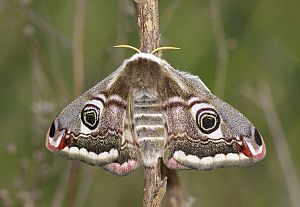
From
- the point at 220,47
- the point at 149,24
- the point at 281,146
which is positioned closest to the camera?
the point at 149,24

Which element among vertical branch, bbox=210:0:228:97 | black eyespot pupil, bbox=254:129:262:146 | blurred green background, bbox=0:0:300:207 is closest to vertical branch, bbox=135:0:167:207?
black eyespot pupil, bbox=254:129:262:146

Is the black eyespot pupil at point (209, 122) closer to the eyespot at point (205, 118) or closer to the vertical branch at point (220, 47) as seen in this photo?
the eyespot at point (205, 118)

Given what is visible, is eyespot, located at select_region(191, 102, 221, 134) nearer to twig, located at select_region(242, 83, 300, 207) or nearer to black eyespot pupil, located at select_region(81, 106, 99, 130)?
black eyespot pupil, located at select_region(81, 106, 99, 130)

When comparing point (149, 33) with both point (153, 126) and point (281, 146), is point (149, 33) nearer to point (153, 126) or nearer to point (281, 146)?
point (153, 126)

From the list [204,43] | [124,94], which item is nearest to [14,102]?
[204,43]

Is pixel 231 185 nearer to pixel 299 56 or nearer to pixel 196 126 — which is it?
pixel 299 56

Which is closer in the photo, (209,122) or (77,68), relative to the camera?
(209,122)

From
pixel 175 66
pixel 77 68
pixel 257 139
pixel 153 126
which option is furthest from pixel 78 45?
pixel 257 139

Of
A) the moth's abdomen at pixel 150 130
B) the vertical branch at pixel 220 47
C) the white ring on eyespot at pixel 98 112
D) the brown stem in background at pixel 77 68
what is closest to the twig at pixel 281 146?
the vertical branch at pixel 220 47
